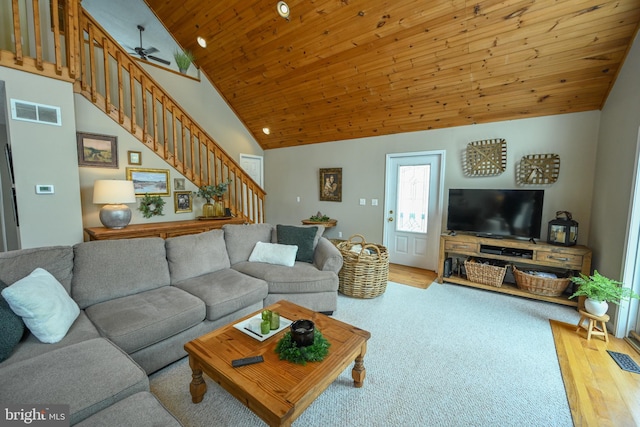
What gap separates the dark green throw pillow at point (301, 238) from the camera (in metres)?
3.11

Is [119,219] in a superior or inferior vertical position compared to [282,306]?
superior

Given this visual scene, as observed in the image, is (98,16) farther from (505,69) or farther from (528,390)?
(528,390)

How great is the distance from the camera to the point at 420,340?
2.35 m

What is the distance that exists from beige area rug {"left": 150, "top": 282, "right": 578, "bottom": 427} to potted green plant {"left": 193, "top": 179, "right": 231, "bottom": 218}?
9.14 ft

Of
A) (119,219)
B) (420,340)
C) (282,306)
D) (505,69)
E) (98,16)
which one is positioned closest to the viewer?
(282,306)

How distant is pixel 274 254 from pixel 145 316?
140cm

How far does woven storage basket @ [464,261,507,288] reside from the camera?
337cm

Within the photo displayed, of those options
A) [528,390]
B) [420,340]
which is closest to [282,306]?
[420,340]

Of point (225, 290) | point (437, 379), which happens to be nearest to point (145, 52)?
point (225, 290)

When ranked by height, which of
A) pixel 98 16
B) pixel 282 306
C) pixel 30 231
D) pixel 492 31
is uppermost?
pixel 98 16

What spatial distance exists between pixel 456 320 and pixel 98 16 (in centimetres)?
695

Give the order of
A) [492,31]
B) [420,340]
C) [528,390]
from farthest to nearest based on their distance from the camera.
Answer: [492,31]
[420,340]
[528,390]

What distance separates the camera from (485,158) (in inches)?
147

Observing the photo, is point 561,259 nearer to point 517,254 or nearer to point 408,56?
point 517,254
